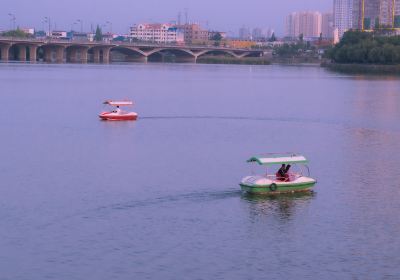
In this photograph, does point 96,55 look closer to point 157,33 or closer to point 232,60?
point 232,60

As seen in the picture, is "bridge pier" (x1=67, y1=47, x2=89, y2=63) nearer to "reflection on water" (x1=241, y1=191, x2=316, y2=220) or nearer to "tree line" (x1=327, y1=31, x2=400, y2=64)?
"tree line" (x1=327, y1=31, x2=400, y2=64)

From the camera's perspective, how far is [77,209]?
51.4 feet

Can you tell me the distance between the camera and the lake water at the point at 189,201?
1268 centimetres

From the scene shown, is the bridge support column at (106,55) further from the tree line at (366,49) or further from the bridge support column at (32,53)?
the tree line at (366,49)

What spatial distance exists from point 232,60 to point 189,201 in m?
99.0

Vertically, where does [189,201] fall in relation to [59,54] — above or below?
below

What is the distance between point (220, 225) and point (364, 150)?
1102 cm

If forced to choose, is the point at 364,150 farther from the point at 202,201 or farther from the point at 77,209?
the point at 77,209

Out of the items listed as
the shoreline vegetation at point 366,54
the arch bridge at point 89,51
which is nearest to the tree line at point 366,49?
the shoreline vegetation at point 366,54

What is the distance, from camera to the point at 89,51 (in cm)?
10519

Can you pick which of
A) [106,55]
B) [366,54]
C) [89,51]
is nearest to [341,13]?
[106,55]

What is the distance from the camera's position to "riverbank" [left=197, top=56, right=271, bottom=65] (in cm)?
11338

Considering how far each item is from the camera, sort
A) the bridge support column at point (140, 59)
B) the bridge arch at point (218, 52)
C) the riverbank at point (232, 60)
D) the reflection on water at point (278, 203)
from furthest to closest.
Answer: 1. the riverbank at point (232, 60)
2. the bridge arch at point (218, 52)
3. the bridge support column at point (140, 59)
4. the reflection on water at point (278, 203)

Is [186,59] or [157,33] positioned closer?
[186,59]
